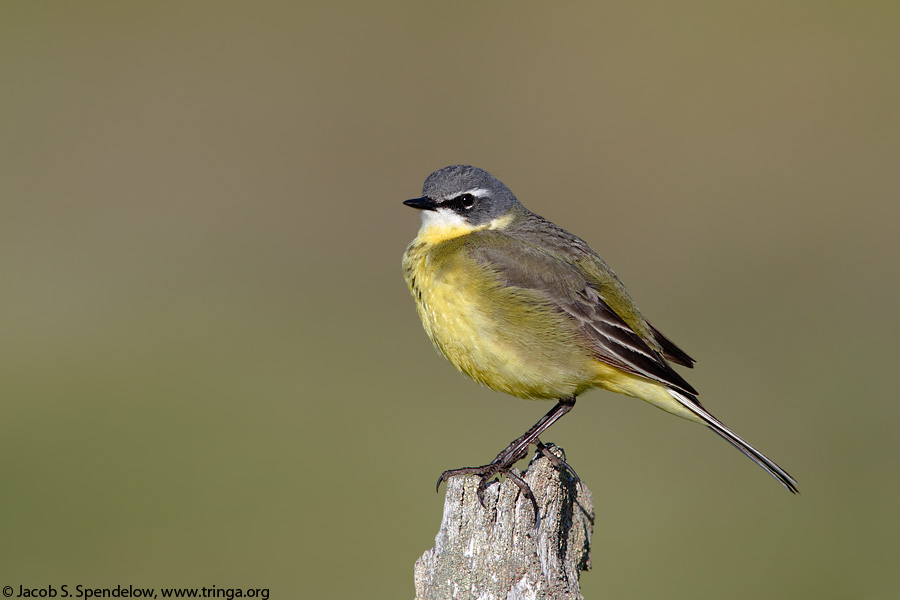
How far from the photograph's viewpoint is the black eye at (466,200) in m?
7.14

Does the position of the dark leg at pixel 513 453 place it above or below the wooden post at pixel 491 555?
above

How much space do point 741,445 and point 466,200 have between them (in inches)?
91.7

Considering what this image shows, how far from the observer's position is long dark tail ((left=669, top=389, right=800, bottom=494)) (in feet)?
20.3

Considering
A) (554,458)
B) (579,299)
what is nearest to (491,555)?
(554,458)

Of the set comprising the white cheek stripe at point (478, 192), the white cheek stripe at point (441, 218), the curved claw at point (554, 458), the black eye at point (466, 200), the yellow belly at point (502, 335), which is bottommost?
the curved claw at point (554, 458)

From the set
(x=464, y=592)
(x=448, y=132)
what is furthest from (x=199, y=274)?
(x=464, y=592)

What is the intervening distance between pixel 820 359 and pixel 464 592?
1102 cm

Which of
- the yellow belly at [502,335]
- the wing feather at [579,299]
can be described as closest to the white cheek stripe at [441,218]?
the wing feather at [579,299]

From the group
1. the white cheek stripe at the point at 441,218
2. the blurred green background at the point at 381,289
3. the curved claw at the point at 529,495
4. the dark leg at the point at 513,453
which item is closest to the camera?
the curved claw at the point at 529,495

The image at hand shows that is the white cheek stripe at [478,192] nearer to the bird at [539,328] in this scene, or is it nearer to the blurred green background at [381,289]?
the bird at [539,328]

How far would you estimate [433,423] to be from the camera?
44.0 feet

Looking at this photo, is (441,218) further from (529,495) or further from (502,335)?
(529,495)

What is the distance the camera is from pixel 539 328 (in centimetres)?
647

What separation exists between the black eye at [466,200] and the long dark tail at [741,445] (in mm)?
1793
